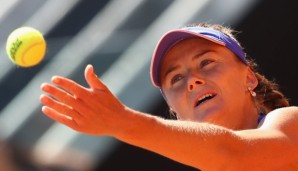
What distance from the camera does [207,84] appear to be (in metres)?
2.28

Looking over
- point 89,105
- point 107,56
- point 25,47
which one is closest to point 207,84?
point 89,105

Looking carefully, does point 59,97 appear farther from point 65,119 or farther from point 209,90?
point 209,90

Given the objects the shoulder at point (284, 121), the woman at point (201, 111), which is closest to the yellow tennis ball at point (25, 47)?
the woman at point (201, 111)

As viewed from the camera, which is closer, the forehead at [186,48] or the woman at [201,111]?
the woman at [201,111]

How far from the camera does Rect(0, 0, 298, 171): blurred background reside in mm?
4328

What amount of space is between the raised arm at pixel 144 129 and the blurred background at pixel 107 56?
254 cm

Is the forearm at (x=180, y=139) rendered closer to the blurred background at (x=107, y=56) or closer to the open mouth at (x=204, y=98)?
the open mouth at (x=204, y=98)

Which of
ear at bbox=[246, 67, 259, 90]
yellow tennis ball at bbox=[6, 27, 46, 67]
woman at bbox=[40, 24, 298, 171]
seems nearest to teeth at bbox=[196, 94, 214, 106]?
woman at bbox=[40, 24, 298, 171]

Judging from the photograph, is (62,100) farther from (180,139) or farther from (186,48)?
(186,48)

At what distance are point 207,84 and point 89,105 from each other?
795mm

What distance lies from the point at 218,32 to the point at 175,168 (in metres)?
2.07

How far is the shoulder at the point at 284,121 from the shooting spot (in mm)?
1893

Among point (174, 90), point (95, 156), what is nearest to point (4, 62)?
point (95, 156)

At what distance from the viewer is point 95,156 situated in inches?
171
